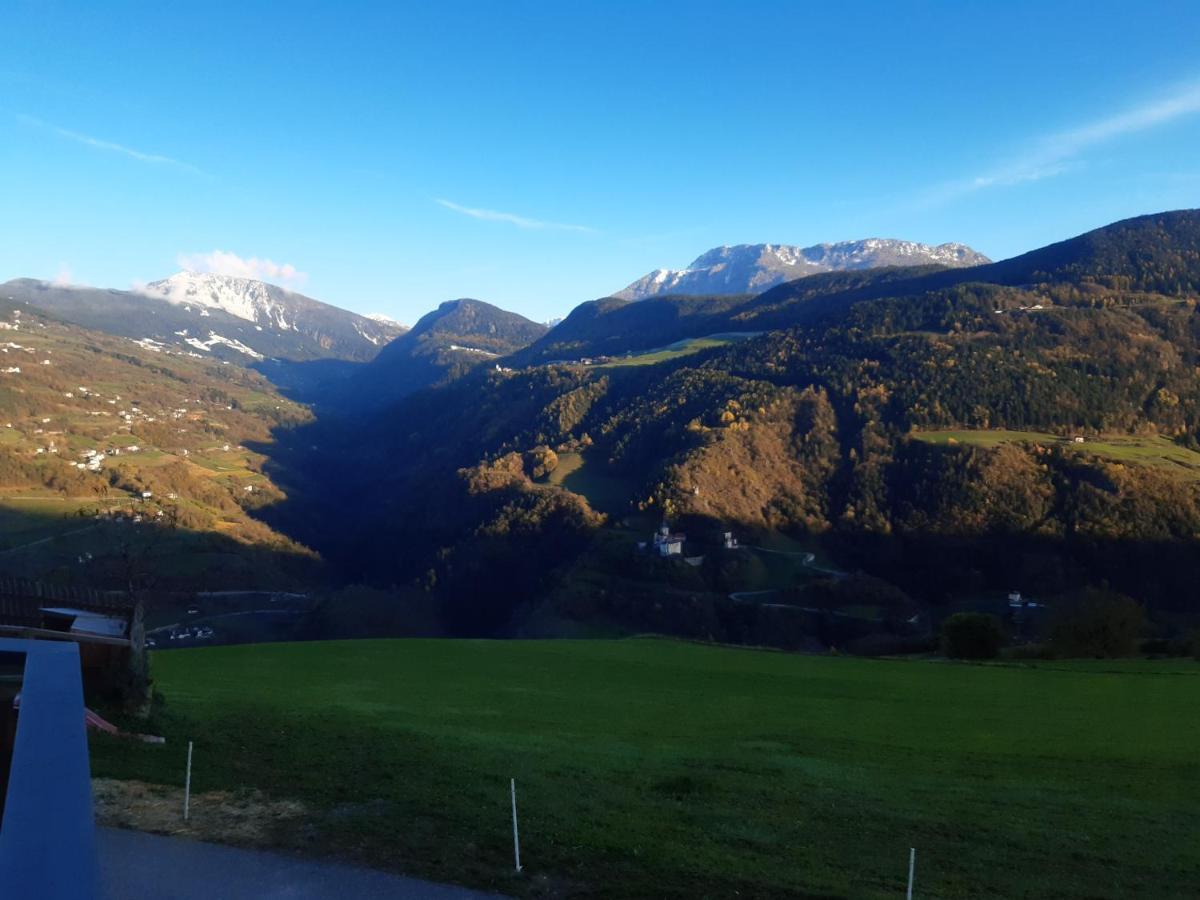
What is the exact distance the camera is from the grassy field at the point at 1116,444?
377 feet

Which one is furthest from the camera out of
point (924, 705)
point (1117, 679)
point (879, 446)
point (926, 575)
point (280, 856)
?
point (879, 446)

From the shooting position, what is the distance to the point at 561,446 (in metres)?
172

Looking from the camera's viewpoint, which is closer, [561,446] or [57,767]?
[57,767]

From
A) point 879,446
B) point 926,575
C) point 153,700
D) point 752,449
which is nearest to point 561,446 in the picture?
point 752,449

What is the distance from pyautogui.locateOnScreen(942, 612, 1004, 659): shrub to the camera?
49875mm

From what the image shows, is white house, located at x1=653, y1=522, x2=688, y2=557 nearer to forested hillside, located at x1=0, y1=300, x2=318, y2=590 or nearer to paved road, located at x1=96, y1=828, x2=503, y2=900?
forested hillside, located at x1=0, y1=300, x2=318, y2=590

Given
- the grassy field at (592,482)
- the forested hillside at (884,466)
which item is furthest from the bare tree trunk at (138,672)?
the grassy field at (592,482)

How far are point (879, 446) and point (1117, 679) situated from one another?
10560cm

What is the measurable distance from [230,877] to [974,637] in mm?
50476

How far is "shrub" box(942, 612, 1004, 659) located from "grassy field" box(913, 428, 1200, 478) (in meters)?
81.6

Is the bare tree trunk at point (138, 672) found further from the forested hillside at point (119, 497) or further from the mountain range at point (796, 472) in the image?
the mountain range at point (796, 472)

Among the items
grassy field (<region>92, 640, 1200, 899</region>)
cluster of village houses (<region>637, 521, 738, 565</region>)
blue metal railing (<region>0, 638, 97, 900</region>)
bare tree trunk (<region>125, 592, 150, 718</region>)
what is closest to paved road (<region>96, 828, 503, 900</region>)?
grassy field (<region>92, 640, 1200, 899</region>)

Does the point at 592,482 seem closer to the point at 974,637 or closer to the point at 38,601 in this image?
the point at 974,637

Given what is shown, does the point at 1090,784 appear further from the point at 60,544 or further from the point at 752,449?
the point at 752,449
